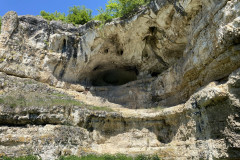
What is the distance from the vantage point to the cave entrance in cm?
2206

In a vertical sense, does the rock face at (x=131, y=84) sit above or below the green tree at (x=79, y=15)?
below

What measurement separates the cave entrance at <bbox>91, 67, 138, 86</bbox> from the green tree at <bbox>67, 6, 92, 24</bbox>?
21.3 ft

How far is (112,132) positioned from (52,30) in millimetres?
12268

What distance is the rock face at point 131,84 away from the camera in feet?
32.2

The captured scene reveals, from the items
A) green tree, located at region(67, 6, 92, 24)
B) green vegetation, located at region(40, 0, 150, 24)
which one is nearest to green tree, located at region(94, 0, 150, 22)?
Answer: green vegetation, located at region(40, 0, 150, 24)

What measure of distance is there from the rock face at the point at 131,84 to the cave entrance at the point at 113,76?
134 mm

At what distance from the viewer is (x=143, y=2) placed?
16.2 meters

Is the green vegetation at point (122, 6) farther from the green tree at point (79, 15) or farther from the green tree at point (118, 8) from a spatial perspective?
the green tree at point (79, 15)

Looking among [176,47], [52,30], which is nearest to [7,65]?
[52,30]

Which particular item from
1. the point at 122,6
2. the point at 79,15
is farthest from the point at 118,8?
the point at 79,15

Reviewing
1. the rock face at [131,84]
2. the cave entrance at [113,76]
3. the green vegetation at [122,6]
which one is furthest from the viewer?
the cave entrance at [113,76]

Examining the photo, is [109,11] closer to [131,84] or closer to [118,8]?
[118,8]

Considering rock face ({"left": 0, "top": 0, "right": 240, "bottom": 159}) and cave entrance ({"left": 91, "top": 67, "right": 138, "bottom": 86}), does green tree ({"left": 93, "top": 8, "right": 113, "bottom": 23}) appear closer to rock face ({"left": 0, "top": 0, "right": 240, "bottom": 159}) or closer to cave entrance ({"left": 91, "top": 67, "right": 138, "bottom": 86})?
rock face ({"left": 0, "top": 0, "right": 240, "bottom": 159})

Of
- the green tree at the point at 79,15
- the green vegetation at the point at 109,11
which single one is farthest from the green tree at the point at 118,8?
the green tree at the point at 79,15
